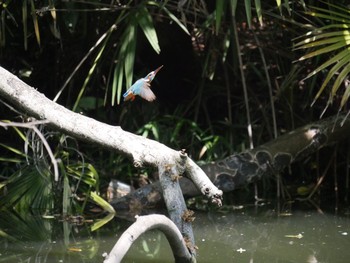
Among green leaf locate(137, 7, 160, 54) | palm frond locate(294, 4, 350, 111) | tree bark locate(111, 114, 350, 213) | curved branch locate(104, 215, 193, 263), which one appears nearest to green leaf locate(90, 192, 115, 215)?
tree bark locate(111, 114, 350, 213)

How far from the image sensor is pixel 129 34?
17.6ft

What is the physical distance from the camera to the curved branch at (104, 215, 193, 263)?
2814mm

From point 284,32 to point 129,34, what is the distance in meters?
1.48

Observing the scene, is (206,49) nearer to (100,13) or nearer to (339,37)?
(100,13)

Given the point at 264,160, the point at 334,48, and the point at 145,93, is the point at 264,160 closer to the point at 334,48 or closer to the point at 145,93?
the point at 334,48

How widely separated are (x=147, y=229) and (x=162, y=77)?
14.3 ft

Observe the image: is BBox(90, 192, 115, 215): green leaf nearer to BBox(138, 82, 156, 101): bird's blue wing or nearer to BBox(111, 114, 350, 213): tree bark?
BBox(111, 114, 350, 213): tree bark

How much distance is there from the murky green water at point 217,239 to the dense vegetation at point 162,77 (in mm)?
504

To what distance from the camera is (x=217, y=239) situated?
4.58 m

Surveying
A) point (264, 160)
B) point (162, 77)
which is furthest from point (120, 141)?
point (162, 77)

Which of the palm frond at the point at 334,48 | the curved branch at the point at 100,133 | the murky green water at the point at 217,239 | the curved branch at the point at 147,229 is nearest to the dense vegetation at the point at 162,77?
the palm frond at the point at 334,48

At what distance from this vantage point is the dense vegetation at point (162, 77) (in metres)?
5.46

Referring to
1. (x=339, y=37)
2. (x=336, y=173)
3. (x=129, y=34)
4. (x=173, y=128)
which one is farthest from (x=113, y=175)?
(x=339, y=37)

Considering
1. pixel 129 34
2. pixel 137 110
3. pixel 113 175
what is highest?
pixel 129 34
